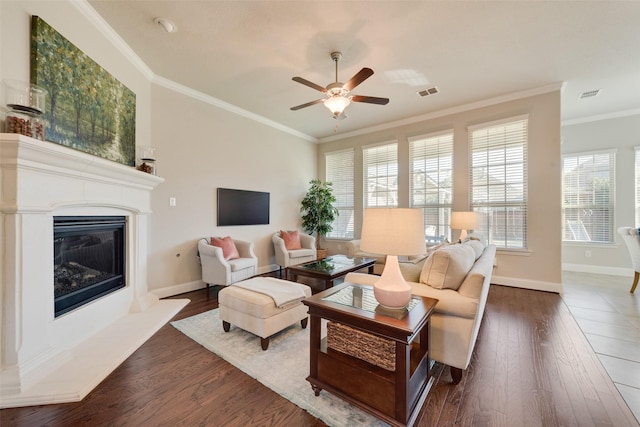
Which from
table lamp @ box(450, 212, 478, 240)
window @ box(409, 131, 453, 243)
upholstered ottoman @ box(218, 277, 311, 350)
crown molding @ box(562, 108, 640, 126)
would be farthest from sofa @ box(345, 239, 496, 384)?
crown molding @ box(562, 108, 640, 126)

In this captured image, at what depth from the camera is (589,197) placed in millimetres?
5059

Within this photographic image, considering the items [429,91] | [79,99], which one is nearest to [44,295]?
[79,99]

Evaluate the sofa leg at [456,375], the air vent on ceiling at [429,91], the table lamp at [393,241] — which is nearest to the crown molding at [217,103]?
the air vent on ceiling at [429,91]

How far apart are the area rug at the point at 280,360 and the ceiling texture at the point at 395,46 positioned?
3148 millimetres

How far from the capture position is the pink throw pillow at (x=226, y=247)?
386cm

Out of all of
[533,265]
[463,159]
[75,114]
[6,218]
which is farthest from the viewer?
[463,159]

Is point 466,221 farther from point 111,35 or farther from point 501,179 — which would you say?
point 111,35

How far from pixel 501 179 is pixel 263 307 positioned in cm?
448

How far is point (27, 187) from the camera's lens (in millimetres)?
1735

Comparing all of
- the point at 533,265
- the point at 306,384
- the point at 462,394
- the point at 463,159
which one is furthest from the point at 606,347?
the point at 463,159

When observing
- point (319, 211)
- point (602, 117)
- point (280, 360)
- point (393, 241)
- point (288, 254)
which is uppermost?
point (602, 117)

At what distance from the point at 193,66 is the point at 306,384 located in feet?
12.7

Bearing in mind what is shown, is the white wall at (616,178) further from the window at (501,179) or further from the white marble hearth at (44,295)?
the white marble hearth at (44,295)

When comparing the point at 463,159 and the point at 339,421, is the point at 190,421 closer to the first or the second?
the point at 339,421
